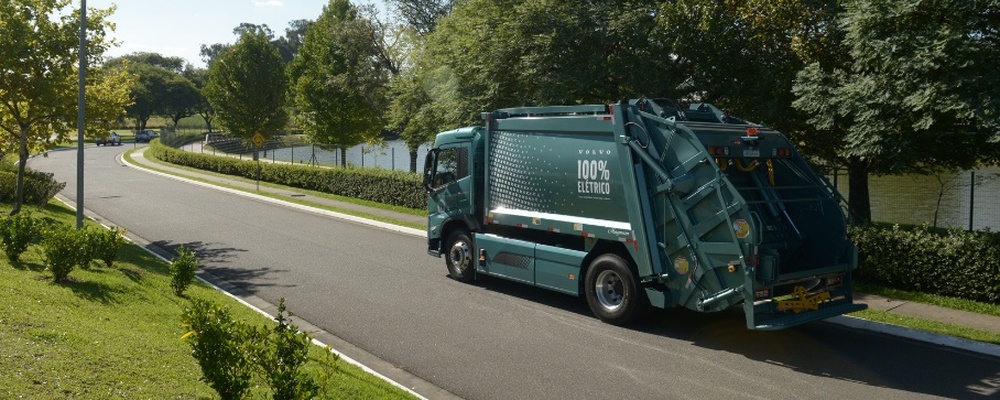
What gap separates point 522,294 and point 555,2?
8909mm

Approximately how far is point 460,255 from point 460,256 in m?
0.02

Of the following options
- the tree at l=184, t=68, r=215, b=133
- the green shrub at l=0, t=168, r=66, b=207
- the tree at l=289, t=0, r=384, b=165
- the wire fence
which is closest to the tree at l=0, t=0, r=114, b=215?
the green shrub at l=0, t=168, r=66, b=207

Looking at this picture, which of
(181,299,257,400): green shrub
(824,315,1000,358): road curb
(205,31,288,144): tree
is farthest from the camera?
(205,31,288,144): tree

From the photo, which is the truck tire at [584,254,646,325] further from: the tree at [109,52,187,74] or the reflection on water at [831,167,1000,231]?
the tree at [109,52,187,74]

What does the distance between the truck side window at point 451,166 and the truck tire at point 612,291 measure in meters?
3.59

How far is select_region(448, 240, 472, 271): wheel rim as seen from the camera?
13.9 m

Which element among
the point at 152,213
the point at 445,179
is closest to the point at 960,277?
the point at 445,179

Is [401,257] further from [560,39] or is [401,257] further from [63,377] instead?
[63,377]

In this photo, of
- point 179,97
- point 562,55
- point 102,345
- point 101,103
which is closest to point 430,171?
point 562,55

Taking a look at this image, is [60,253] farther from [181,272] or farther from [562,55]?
[562,55]

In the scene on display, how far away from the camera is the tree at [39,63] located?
1681cm

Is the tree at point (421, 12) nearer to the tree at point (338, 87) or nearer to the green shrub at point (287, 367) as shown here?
the tree at point (338, 87)

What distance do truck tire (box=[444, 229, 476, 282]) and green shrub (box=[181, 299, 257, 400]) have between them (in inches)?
301

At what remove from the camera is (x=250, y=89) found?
184 ft
